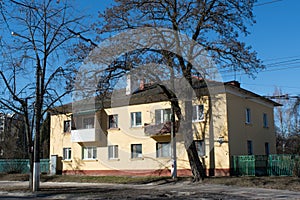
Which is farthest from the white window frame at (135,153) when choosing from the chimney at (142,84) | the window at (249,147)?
the window at (249,147)

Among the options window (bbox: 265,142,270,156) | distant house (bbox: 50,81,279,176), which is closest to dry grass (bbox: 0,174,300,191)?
distant house (bbox: 50,81,279,176)

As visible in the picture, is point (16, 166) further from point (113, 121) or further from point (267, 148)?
point (267, 148)

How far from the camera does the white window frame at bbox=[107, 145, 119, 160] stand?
105 feet

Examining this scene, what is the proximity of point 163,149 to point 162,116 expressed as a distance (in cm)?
259

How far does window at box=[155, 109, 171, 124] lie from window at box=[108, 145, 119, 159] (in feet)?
16.0

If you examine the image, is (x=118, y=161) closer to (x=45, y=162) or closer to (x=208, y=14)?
(x=45, y=162)

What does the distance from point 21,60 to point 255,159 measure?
16.4 meters

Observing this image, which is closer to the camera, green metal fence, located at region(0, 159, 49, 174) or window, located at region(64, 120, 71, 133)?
window, located at region(64, 120, 71, 133)

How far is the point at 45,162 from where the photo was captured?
37406mm

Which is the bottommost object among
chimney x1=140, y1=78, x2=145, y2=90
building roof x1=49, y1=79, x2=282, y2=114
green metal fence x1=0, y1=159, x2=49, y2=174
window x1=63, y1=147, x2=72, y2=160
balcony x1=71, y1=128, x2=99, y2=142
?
green metal fence x1=0, y1=159, x2=49, y2=174

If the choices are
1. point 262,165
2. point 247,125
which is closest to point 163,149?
point 247,125

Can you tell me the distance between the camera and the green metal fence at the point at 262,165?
985 inches

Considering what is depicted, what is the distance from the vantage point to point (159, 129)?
92.2 feet

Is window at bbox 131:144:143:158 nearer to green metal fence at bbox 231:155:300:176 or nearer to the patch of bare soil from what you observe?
green metal fence at bbox 231:155:300:176
